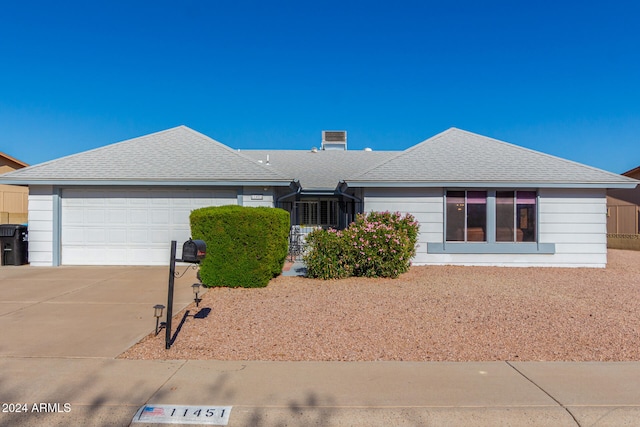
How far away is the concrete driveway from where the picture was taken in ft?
16.4

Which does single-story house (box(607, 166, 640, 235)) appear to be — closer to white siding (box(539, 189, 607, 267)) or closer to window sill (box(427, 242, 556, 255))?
white siding (box(539, 189, 607, 267))

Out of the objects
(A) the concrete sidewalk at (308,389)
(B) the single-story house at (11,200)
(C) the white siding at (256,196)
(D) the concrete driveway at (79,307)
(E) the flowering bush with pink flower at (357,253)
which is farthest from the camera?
(B) the single-story house at (11,200)

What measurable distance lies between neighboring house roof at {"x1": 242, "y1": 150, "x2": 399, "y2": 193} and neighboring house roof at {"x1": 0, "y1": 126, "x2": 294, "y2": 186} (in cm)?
329

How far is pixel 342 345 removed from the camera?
16.5 ft

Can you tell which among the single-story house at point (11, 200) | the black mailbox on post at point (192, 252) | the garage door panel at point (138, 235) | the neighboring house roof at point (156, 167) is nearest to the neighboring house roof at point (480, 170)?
the neighboring house roof at point (156, 167)

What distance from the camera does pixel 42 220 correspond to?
11.5m

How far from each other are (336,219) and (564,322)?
1139 cm

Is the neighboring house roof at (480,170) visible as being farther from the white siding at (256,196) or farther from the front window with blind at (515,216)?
the white siding at (256,196)

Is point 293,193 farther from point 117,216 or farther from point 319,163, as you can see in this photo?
point 319,163

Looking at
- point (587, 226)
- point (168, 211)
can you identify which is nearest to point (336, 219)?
point (168, 211)

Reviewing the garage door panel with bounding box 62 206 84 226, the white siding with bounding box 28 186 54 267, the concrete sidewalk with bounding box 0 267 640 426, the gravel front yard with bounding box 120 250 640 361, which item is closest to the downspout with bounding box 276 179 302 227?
the gravel front yard with bounding box 120 250 640 361

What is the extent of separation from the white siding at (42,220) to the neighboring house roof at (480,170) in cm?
853

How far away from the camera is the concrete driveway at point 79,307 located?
4.99 m

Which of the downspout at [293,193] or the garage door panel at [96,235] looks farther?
the downspout at [293,193]
